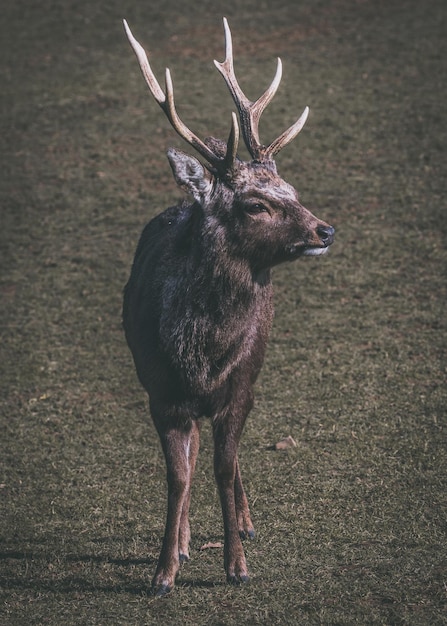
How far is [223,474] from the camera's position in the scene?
20.1ft

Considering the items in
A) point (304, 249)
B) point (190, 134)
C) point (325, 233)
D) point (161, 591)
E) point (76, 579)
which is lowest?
point (76, 579)

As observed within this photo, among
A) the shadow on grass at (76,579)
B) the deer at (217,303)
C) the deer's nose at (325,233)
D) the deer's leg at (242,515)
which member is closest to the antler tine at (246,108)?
the deer at (217,303)

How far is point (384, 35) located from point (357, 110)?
3288 millimetres

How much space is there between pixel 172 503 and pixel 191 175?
1.87 m

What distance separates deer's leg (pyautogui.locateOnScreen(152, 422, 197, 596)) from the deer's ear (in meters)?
1.36

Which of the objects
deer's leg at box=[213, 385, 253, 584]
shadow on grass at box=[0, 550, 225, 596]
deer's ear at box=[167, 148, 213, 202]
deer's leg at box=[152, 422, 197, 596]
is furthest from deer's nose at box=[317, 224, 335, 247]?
shadow on grass at box=[0, 550, 225, 596]

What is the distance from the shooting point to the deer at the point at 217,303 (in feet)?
19.4

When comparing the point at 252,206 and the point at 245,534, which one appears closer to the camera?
the point at 252,206

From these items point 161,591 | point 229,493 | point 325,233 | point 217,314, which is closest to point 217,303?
point 217,314

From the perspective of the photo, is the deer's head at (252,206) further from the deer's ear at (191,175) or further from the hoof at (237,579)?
the hoof at (237,579)

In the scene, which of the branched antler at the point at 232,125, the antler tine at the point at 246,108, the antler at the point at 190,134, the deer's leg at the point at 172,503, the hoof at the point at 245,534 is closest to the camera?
the antler at the point at 190,134

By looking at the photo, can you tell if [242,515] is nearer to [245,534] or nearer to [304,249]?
[245,534]

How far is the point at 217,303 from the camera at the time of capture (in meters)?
6.01

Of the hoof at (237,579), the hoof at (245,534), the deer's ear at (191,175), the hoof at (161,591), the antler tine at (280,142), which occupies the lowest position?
the hoof at (161,591)
